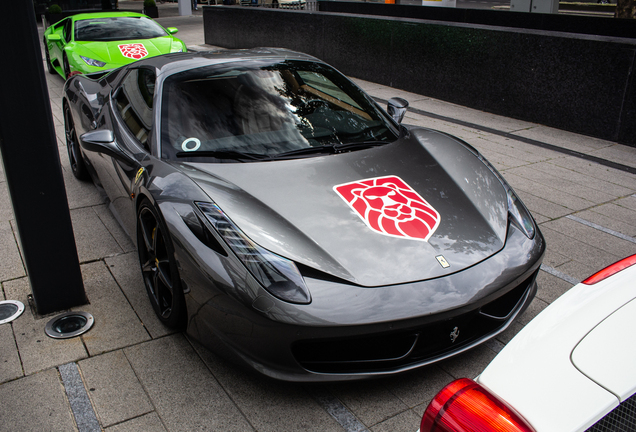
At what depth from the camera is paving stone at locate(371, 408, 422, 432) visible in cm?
235

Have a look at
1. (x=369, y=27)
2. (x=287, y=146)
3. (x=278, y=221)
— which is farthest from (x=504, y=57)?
(x=278, y=221)

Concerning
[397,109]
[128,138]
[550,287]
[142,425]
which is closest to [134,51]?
[128,138]

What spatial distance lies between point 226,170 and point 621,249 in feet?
10.1

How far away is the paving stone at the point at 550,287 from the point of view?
11.3ft

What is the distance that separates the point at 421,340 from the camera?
2377 mm

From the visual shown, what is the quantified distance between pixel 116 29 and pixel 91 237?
20.3 ft

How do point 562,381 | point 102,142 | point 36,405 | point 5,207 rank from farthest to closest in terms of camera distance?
point 5,207
point 102,142
point 36,405
point 562,381

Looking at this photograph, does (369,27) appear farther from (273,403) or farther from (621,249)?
(273,403)

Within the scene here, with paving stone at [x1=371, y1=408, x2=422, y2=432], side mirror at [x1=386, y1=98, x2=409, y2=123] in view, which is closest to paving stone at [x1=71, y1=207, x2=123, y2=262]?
side mirror at [x1=386, y1=98, x2=409, y2=123]

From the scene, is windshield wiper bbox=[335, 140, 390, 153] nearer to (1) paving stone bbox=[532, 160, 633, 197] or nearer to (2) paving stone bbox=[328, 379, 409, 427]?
(2) paving stone bbox=[328, 379, 409, 427]

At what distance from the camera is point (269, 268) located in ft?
7.65

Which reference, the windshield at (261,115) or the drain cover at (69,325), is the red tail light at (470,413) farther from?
the drain cover at (69,325)

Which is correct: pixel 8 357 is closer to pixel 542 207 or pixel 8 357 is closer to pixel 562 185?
pixel 542 207

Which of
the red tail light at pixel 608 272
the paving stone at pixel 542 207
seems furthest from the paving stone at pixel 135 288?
the paving stone at pixel 542 207
